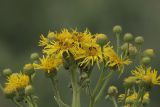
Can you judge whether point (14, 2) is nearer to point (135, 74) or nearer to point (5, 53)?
point (5, 53)

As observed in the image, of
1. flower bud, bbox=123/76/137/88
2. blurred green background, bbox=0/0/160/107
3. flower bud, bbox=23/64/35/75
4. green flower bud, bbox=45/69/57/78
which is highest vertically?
blurred green background, bbox=0/0/160/107

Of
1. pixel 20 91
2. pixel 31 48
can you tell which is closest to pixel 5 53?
pixel 31 48

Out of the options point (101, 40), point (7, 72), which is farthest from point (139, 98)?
point (7, 72)

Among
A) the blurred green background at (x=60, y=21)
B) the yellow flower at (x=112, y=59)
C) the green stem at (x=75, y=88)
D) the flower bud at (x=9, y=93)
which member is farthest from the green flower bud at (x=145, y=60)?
the blurred green background at (x=60, y=21)

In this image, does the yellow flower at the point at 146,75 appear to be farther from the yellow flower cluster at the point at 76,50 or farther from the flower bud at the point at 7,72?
the flower bud at the point at 7,72

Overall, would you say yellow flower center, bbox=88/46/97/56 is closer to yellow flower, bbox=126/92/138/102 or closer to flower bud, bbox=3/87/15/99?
yellow flower, bbox=126/92/138/102

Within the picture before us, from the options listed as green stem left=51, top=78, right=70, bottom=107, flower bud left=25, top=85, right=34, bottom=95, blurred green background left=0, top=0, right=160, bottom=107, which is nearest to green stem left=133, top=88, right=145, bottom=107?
green stem left=51, top=78, right=70, bottom=107

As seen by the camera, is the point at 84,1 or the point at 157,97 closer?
the point at 157,97
